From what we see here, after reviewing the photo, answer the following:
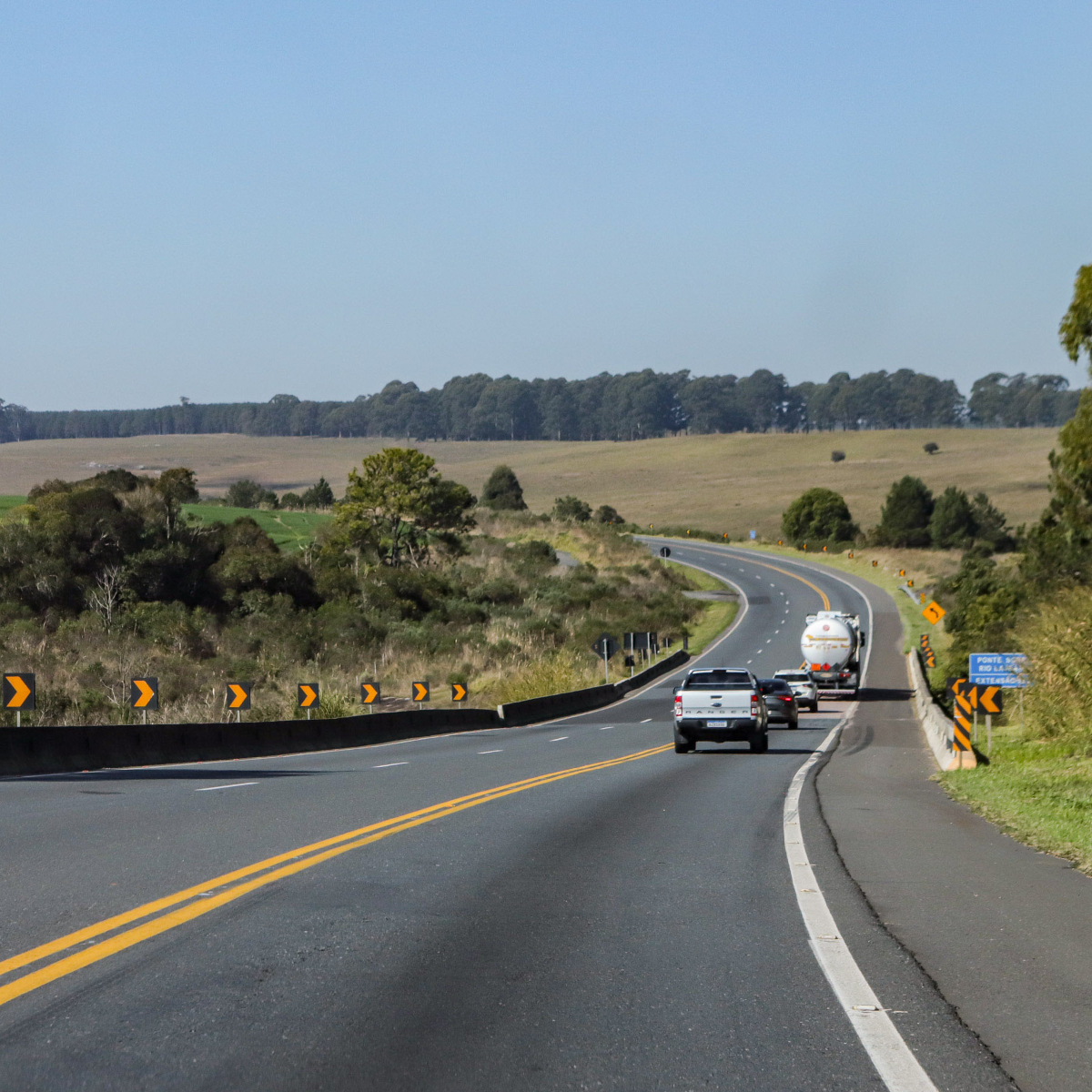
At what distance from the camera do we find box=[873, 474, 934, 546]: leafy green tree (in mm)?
110688

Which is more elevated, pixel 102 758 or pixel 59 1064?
pixel 59 1064

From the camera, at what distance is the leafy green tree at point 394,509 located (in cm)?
7538

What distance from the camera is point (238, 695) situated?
2694cm

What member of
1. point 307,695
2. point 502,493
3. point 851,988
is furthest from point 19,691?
point 502,493

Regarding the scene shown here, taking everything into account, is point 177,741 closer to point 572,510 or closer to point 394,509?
point 394,509

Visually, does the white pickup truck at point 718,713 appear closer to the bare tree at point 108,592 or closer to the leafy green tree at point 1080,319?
the leafy green tree at point 1080,319

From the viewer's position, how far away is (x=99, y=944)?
7.13 meters

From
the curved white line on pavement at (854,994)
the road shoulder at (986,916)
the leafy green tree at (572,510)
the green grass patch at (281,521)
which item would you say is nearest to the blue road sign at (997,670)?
the road shoulder at (986,916)

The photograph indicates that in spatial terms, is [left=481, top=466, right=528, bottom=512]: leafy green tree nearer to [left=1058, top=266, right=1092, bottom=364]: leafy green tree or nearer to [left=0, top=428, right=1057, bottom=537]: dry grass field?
[left=0, top=428, right=1057, bottom=537]: dry grass field

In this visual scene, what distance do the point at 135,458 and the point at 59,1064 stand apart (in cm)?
16964

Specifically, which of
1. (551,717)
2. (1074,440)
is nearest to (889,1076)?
(1074,440)

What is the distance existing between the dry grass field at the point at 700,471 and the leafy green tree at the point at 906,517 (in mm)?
14223

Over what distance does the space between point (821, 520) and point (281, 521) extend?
52994 mm

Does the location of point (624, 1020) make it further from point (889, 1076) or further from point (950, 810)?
point (950, 810)
